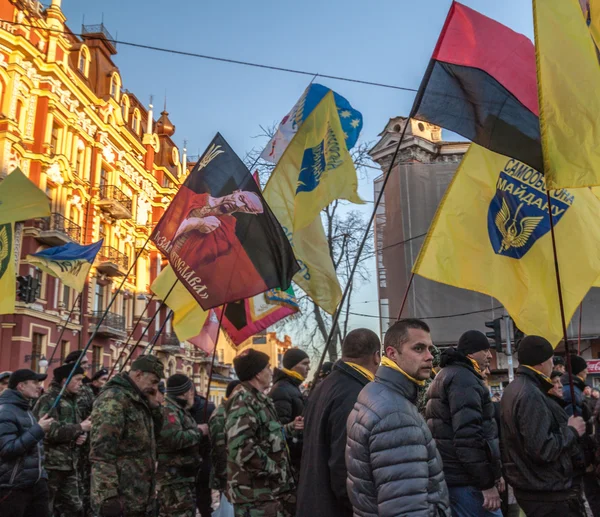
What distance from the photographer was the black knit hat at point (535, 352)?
4543mm

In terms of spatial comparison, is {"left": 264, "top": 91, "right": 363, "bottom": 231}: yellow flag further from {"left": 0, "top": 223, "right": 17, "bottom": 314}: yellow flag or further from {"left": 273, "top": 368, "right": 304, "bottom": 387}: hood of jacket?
{"left": 0, "top": 223, "right": 17, "bottom": 314}: yellow flag

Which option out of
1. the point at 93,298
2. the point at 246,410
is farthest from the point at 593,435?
the point at 93,298

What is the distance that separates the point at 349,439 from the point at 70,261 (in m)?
10.9

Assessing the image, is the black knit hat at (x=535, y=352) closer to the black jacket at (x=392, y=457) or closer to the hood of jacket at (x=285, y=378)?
the black jacket at (x=392, y=457)

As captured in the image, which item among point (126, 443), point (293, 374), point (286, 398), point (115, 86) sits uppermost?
point (115, 86)

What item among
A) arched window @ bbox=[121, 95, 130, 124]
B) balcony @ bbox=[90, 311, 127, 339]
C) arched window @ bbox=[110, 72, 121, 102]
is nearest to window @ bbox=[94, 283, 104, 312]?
balcony @ bbox=[90, 311, 127, 339]

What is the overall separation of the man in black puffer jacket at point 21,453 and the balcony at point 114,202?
28.6 meters

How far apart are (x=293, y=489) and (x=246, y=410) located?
759mm

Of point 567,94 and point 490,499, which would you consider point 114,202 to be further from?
point 567,94

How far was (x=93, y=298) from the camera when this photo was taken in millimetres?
32344

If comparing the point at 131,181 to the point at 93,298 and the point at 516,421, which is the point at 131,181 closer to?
the point at 93,298

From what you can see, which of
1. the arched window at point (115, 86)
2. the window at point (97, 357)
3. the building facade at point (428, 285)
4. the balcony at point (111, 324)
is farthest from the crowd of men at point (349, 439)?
the arched window at point (115, 86)

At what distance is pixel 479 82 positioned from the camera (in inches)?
191

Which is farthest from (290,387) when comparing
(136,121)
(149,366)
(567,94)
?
(136,121)
